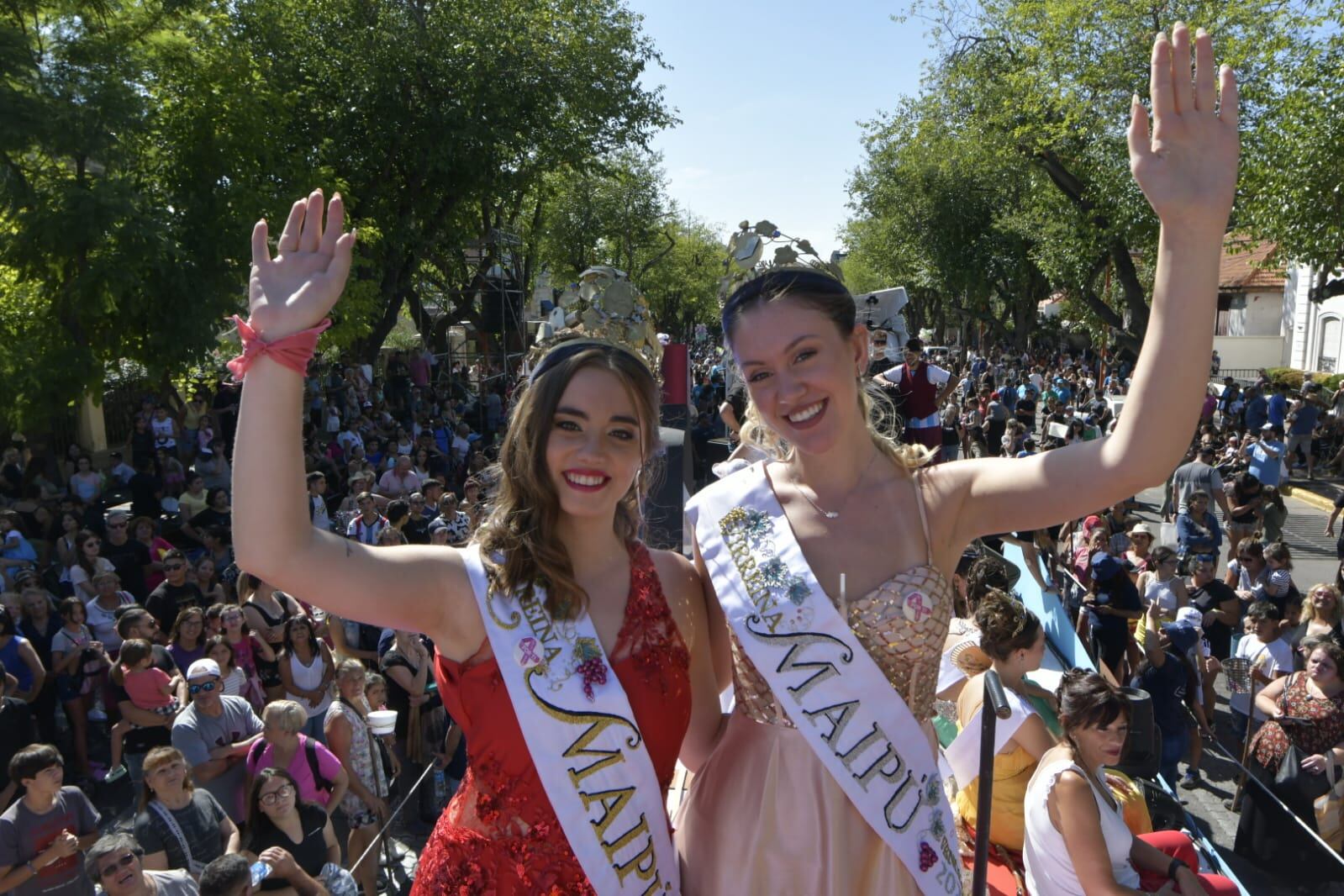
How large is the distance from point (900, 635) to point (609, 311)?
8.11ft

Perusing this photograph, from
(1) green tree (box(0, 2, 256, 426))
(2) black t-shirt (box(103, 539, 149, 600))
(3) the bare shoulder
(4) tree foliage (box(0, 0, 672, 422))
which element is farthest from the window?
(3) the bare shoulder

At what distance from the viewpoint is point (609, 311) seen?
4152 millimetres

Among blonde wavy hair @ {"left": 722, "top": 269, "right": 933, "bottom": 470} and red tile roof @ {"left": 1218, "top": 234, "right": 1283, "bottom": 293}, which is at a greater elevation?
red tile roof @ {"left": 1218, "top": 234, "right": 1283, "bottom": 293}

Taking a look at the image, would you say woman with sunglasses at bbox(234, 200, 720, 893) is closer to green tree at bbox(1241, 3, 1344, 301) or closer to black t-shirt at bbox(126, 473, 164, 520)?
black t-shirt at bbox(126, 473, 164, 520)

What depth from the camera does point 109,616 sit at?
21.3 feet

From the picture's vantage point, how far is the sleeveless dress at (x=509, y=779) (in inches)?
71.1

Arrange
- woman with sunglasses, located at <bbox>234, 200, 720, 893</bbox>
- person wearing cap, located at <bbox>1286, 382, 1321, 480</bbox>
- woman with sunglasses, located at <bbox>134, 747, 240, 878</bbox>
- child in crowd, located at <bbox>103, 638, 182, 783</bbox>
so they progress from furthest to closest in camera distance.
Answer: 1. person wearing cap, located at <bbox>1286, 382, 1321, 480</bbox>
2. child in crowd, located at <bbox>103, 638, 182, 783</bbox>
3. woman with sunglasses, located at <bbox>134, 747, 240, 878</bbox>
4. woman with sunglasses, located at <bbox>234, 200, 720, 893</bbox>

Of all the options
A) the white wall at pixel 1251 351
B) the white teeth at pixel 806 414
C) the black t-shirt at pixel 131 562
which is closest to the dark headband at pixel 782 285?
the white teeth at pixel 806 414

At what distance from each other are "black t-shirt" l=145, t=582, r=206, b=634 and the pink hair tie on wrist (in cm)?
563

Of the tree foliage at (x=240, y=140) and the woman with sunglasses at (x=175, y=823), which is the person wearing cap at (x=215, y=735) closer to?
the woman with sunglasses at (x=175, y=823)

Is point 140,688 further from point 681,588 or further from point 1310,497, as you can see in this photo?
point 1310,497

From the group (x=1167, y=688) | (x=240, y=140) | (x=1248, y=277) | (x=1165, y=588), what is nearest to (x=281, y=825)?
(x=1167, y=688)

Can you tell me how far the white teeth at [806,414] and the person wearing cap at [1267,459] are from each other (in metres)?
10.6

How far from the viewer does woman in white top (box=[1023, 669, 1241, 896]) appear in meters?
2.89
